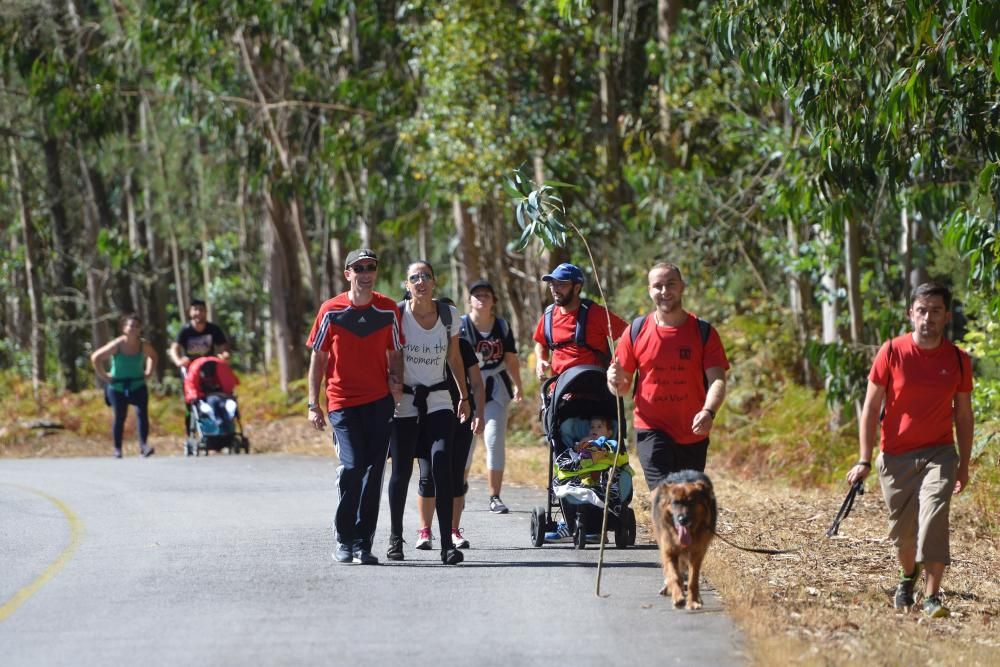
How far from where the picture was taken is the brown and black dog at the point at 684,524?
8445 mm

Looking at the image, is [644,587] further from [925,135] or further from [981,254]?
[925,135]

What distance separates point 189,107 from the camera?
29.3 metres

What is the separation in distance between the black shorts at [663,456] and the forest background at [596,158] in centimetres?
128

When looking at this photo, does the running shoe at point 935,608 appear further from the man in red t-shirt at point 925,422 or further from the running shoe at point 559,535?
the running shoe at point 559,535

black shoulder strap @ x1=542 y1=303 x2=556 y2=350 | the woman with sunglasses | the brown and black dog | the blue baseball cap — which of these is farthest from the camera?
black shoulder strap @ x1=542 y1=303 x2=556 y2=350

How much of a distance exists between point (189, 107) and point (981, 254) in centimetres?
2034

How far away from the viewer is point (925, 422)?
8930 mm

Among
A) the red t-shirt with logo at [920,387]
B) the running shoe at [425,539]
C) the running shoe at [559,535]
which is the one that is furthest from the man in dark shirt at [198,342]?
the red t-shirt with logo at [920,387]

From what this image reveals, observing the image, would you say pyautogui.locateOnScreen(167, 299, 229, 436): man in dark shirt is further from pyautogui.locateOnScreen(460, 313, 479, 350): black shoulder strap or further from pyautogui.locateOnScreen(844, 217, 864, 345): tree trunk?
pyautogui.locateOnScreen(460, 313, 479, 350): black shoulder strap

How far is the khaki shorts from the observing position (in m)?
8.93

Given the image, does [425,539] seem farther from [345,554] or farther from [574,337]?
[574,337]

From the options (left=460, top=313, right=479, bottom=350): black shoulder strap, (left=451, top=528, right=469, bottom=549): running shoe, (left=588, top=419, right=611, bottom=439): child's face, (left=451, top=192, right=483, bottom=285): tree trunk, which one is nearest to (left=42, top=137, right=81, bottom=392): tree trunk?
(left=451, top=192, right=483, bottom=285): tree trunk

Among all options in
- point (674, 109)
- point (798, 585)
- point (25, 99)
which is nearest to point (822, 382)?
point (674, 109)

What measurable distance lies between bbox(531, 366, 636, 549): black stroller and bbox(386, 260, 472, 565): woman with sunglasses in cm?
89
